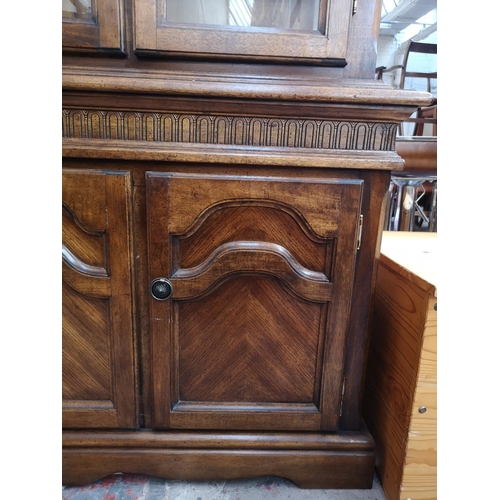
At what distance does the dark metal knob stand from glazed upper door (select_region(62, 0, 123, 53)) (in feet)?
1.22

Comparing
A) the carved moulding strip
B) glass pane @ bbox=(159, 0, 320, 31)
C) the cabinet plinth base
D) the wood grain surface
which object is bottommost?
the cabinet plinth base

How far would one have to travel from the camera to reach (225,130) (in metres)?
0.57

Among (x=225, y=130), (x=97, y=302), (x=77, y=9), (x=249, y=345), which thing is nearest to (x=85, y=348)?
(x=97, y=302)

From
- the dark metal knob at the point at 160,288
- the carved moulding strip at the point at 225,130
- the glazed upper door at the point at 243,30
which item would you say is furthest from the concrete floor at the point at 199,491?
the glazed upper door at the point at 243,30

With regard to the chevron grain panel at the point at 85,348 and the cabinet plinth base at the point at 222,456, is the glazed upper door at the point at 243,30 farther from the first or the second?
the cabinet plinth base at the point at 222,456

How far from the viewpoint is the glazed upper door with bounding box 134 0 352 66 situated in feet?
1.81

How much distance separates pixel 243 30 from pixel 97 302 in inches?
20.1

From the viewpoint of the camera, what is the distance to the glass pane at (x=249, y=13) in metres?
0.56

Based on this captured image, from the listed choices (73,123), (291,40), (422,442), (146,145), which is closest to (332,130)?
(291,40)

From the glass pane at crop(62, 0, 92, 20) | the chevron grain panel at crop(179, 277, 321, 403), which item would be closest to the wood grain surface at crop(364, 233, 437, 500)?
the chevron grain panel at crop(179, 277, 321, 403)

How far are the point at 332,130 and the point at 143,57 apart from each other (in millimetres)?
321

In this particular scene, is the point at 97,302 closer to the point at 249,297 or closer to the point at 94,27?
the point at 249,297

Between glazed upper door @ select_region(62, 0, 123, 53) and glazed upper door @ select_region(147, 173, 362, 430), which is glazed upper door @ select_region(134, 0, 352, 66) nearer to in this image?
glazed upper door @ select_region(62, 0, 123, 53)

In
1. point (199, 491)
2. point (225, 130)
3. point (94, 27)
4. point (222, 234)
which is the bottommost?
point (199, 491)
